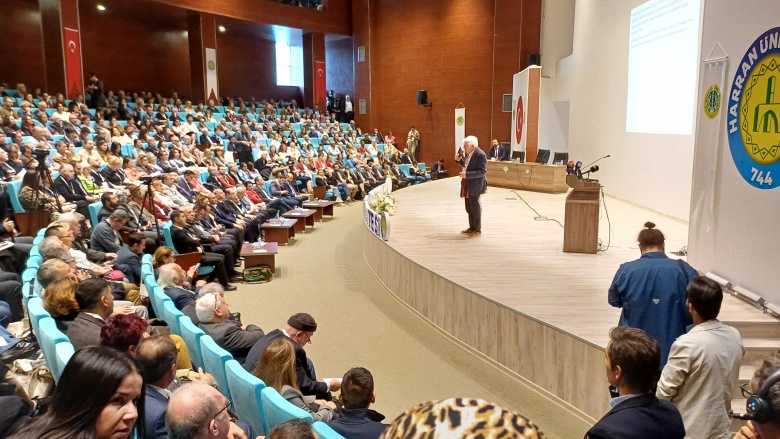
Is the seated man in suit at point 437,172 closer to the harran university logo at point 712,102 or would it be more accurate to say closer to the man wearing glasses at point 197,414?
the harran university logo at point 712,102

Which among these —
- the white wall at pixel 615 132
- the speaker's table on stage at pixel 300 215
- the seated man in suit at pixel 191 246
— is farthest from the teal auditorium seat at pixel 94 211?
the white wall at pixel 615 132

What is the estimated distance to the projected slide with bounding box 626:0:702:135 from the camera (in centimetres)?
757

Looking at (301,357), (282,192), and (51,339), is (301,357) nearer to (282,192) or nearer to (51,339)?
(51,339)

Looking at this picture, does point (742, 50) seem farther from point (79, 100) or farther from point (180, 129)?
point (79, 100)

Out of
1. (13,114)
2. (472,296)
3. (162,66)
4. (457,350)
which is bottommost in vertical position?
(457,350)

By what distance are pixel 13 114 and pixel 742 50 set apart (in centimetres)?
970

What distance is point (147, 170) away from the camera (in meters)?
8.73

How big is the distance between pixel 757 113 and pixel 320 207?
7.90 m

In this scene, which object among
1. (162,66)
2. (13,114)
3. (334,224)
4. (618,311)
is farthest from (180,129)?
(618,311)

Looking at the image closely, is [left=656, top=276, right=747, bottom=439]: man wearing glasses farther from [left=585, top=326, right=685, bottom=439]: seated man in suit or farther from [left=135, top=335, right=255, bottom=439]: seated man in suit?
[left=135, top=335, right=255, bottom=439]: seated man in suit

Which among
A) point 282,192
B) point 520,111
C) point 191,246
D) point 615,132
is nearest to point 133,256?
point 191,246

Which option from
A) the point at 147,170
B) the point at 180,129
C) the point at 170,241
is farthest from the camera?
the point at 180,129

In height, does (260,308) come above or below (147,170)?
below

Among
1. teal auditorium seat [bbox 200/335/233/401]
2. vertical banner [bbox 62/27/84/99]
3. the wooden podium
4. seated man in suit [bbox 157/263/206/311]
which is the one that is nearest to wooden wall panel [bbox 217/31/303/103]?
vertical banner [bbox 62/27/84/99]
